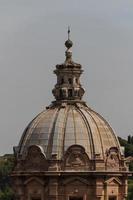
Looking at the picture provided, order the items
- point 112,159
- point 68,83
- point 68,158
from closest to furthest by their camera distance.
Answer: point 68,158 < point 112,159 < point 68,83

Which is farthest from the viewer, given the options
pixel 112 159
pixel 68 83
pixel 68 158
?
pixel 68 83

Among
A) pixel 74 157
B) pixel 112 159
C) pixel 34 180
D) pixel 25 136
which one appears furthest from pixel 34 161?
pixel 112 159

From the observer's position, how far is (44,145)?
62.6m

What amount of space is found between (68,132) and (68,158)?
1825 mm

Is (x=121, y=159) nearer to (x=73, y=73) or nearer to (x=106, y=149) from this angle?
(x=106, y=149)

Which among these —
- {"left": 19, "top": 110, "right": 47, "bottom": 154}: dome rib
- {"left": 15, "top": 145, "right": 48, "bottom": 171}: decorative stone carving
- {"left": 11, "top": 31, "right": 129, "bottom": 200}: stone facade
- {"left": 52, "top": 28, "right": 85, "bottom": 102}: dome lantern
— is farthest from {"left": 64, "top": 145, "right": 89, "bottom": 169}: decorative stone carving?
{"left": 52, "top": 28, "right": 85, "bottom": 102}: dome lantern

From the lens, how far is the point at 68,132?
62.7 metres

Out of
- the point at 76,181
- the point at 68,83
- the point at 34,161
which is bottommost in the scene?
the point at 76,181

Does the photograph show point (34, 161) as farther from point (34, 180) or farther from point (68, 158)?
point (68, 158)

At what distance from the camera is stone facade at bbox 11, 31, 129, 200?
61750 millimetres

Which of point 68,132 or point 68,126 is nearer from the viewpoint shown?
point 68,132

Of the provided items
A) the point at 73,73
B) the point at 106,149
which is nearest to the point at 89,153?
the point at 106,149

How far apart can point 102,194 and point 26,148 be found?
557 centimetres

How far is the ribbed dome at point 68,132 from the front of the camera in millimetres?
62312
